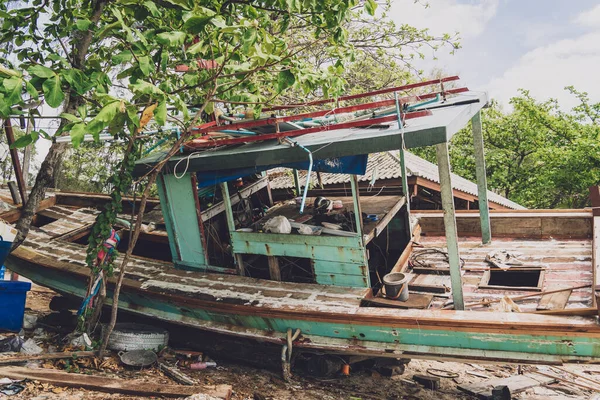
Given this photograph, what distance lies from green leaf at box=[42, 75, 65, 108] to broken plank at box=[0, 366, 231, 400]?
2798 millimetres

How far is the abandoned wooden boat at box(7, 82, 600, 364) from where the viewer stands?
442 cm

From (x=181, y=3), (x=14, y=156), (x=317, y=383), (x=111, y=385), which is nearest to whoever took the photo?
(x=181, y=3)

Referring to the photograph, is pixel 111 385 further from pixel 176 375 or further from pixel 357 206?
pixel 357 206

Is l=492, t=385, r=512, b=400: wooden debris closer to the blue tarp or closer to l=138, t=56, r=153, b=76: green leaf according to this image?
the blue tarp

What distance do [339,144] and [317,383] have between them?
3.00 meters

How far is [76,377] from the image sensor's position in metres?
4.75

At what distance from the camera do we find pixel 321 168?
5.25 metres

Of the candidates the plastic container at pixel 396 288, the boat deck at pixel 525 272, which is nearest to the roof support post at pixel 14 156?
the plastic container at pixel 396 288

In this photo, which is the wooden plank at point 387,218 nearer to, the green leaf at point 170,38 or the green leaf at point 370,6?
the green leaf at point 370,6

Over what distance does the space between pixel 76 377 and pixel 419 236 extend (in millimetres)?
5253

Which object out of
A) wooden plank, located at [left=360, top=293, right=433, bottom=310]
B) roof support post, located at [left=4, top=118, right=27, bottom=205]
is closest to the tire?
wooden plank, located at [left=360, top=293, right=433, bottom=310]

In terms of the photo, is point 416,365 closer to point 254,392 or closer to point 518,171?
point 254,392

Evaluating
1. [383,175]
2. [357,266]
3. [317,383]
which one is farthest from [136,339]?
[383,175]

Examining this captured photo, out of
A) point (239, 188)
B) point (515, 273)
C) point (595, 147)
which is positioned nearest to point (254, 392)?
point (239, 188)
